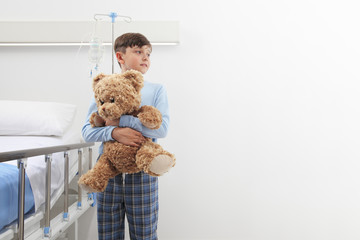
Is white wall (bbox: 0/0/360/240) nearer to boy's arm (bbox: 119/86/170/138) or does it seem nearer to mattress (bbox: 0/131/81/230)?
mattress (bbox: 0/131/81/230)

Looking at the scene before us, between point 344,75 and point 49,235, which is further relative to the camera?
point 344,75

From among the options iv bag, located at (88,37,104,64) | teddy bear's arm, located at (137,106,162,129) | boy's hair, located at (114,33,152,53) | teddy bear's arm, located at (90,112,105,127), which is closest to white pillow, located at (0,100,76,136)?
iv bag, located at (88,37,104,64)

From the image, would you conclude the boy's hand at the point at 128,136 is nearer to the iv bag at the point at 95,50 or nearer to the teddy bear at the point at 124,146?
the teddy bear at the point at 124,146

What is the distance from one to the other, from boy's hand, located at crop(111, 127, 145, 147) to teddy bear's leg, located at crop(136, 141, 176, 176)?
65mm

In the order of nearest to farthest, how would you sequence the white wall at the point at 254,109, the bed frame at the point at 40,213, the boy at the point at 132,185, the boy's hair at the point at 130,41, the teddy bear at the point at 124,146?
the bed frame at the point at 40,213, the teddy bear at the point at 124,146, the boy at the point at 132,185, the boy's hair at the point at 130,41, the white wall at the point at 254,109

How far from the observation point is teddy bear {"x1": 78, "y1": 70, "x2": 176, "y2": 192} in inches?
56.1

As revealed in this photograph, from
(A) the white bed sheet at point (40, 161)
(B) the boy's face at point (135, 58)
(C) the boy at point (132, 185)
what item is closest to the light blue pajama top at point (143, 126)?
(C) the boy at point (132, 185)

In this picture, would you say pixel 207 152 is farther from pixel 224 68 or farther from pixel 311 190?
pixel 311 190

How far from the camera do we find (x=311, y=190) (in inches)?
112

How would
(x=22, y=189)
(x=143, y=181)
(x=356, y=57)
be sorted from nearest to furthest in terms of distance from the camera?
1. (x=22, y=189)
2. (x=143, y=181)
3. (x=356, y=57)

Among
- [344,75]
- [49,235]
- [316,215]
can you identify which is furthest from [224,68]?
[49,235]

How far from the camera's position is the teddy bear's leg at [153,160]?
1.40 metres

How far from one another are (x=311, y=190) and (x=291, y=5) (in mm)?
1556

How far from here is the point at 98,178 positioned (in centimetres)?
150
